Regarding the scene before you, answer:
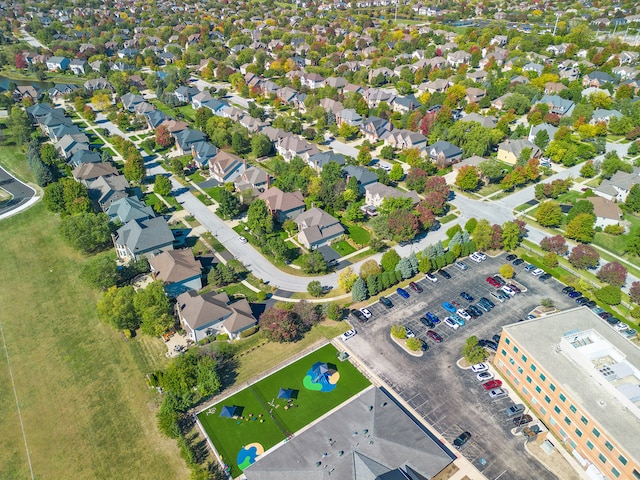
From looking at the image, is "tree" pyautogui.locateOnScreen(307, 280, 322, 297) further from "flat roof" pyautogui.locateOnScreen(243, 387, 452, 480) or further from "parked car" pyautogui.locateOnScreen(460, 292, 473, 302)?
"parked car" pyautogui.locateOnScreen(460, 292, 473, 302)

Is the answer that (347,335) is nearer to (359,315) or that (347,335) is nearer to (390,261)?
(359,315)

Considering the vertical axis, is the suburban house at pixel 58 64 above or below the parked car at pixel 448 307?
above

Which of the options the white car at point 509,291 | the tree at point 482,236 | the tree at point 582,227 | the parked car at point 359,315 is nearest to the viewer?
the parked car at point 359,315

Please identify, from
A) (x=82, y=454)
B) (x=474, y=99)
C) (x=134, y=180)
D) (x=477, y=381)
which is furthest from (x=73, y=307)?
(x=474, y=99)

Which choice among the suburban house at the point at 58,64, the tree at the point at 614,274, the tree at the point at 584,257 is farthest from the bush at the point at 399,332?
the suburban house at the point at 58,64

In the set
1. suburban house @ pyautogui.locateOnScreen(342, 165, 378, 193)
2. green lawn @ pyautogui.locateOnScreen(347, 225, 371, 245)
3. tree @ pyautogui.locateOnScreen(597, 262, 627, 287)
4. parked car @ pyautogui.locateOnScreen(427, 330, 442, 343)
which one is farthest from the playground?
suburban house @ pyautogui.locateOnScreen(342, 165, 378, 193)

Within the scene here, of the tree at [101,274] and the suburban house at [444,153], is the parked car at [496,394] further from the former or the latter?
the suburban house at [444,153]

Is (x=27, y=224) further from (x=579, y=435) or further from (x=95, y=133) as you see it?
(x=579, y=435)
